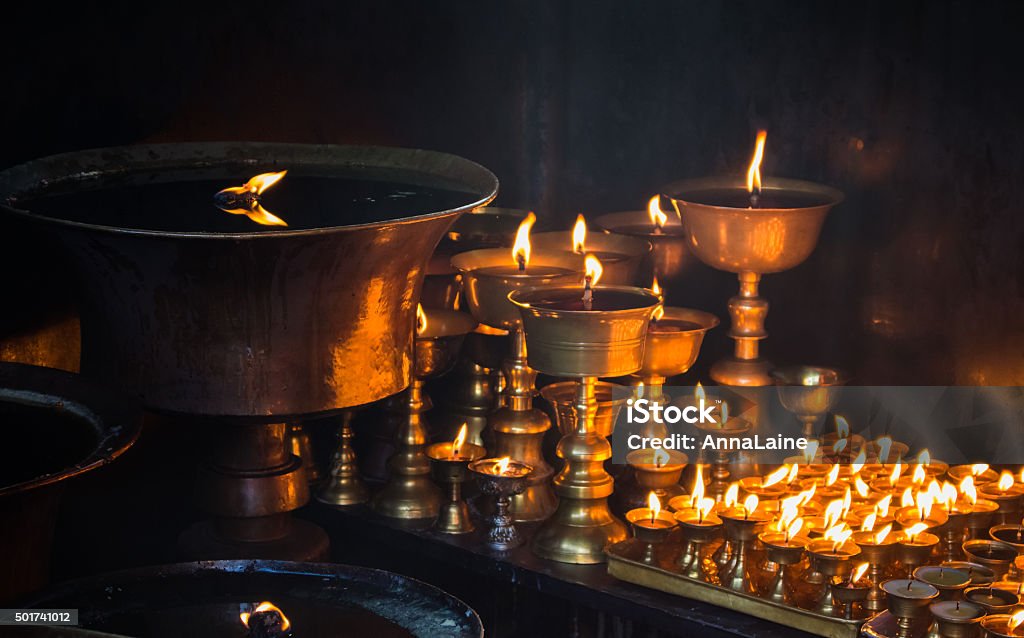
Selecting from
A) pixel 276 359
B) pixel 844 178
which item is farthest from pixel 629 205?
pixel 276 359

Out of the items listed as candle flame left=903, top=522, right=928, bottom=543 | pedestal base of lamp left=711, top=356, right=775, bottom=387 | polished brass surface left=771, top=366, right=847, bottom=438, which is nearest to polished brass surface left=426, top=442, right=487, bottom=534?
pedestal base of lamp left=711, top=356, right=775, bottom=387

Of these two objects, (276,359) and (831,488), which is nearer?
(276,359)

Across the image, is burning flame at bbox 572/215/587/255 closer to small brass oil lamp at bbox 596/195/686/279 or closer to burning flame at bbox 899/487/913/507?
small brass oil lamp at bbox 596/195/686/279

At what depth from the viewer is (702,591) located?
2957 millimetres

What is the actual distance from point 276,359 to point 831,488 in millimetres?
1412

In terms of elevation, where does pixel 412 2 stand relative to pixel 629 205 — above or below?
above

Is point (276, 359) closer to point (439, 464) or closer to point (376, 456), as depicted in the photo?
point (439, 464)

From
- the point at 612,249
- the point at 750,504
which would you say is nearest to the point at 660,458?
the point at 750,504

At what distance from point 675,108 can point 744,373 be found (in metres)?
1.05

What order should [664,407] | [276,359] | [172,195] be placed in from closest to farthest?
[276,359], [172,195], [664,407]

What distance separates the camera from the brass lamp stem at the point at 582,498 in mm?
3227

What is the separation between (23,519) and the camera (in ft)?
6.45

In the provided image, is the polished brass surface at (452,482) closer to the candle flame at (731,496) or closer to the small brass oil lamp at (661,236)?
the candle flame at (731,496)

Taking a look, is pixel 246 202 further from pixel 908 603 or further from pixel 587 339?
pixel 908 603
